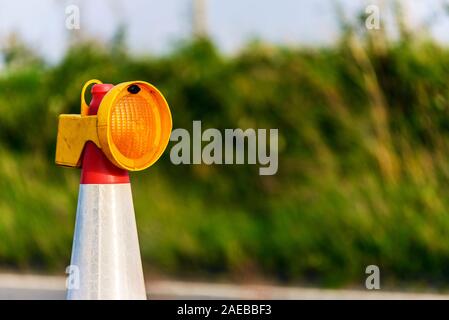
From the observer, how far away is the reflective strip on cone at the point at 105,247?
15.5ft

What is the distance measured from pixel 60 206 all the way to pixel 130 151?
4183mm

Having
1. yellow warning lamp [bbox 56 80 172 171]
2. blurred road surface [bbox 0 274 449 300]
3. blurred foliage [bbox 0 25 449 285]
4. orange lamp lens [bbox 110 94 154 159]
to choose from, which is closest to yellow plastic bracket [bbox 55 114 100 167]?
yellow warning lamp [bbox 56 80 172 171]

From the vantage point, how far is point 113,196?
4770 mm

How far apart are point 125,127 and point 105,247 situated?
569 millimetres

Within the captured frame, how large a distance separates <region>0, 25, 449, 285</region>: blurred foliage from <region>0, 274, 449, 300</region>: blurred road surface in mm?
275

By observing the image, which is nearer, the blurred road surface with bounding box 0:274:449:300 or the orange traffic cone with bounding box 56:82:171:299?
the orange traffic cone with bounding box 56:82:171:299

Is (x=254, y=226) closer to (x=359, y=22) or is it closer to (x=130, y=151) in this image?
(x=359, y=22)

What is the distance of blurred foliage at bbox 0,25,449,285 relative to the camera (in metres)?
7.62

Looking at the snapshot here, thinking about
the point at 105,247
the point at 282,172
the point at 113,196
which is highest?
the point at 282,172

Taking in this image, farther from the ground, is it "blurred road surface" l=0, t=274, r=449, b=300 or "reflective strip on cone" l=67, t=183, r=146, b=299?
"blurred road surface" l=0, t=274, r=449, b=300

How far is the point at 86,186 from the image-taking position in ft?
15.7

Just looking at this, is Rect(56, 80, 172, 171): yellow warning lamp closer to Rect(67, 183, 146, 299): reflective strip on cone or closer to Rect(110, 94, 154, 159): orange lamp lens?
Rect(110, 94, 154, 159): orange lamp lens

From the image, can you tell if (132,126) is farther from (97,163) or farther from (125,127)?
(97,163)

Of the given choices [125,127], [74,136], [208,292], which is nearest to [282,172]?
[208,292]
